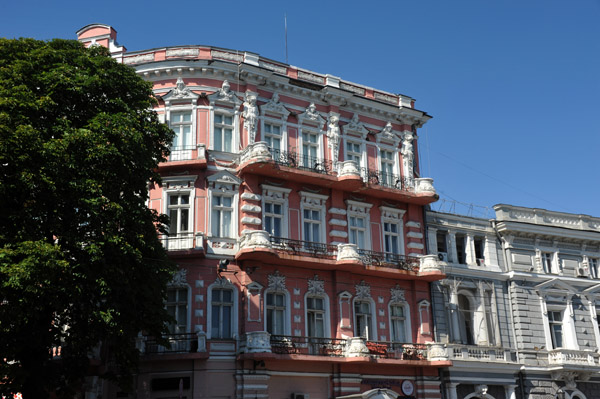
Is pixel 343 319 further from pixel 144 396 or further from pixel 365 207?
pixel 144 396

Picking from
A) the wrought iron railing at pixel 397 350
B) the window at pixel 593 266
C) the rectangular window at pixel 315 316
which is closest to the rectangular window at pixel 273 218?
the rectangular window at pixel 315 316

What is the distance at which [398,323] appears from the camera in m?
34.7

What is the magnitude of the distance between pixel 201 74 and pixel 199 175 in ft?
17.4

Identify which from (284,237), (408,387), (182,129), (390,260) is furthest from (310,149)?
(408,387)

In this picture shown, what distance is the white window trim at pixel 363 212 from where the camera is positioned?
34719mm

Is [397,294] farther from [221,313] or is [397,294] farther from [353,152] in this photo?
[221,313]

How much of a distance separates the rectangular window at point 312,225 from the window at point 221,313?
17.3 feet

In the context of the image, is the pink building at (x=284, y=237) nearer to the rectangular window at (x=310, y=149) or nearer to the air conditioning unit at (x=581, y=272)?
the rectangular window at (x=310, y=149)

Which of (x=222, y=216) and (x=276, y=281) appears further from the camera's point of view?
(x=222, y=216)

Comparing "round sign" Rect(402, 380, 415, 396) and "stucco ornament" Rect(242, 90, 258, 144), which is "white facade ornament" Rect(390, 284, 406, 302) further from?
"stucco ornament" Rect(242, 90, 258, 144)

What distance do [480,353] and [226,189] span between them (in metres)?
16.3

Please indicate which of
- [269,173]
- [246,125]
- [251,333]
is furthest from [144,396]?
[246,125]

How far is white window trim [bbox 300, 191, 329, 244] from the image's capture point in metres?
33.3

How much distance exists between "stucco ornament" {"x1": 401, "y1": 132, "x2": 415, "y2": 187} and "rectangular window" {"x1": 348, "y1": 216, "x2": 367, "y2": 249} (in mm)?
4059
